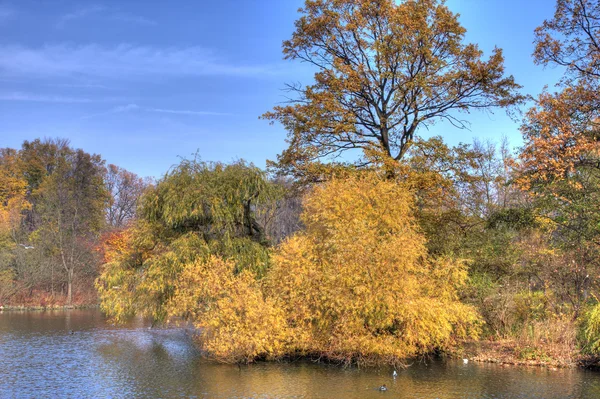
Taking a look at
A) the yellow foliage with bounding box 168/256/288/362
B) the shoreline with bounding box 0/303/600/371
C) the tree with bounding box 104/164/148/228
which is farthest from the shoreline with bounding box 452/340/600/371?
the tree with bounding box 104/164/148/228

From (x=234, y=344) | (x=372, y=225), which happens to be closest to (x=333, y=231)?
(x=372, y=225)

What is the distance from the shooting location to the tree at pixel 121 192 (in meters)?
60.7

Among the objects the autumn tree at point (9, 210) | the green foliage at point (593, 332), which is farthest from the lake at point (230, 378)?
the autumn tree at point (9, 210)

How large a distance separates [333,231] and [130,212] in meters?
48.0

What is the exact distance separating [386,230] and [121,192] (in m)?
49.6

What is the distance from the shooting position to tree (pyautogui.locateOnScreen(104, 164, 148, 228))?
199 feet

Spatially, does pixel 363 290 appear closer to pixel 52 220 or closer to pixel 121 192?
pixel 52 220

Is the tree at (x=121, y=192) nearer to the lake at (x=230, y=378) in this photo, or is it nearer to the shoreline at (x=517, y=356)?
the lake at (x=230, y=378)

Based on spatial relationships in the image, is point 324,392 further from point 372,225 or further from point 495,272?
point 495,272

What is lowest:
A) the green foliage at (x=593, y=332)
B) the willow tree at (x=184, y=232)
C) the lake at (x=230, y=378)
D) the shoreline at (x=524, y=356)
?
the lake at (x=230, y=378)

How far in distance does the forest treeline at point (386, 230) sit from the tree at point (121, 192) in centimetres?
3905

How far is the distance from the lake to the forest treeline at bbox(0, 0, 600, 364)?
38.3 inches

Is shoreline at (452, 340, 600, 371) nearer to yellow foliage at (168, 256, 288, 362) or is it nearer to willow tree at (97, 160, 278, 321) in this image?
yellow foliage at (168, 256, 288, 362)

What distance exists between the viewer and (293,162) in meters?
24.8
